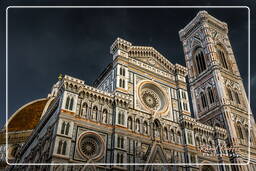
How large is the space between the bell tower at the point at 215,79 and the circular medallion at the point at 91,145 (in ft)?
62.5

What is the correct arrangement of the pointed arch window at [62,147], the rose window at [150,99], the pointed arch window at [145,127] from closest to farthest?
the pointed arch window at [62,147] < the pointed arch window at [145,127] < the rose window at [150,99]

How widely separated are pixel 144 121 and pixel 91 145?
6828mm

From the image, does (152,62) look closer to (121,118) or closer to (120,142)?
(121,118)

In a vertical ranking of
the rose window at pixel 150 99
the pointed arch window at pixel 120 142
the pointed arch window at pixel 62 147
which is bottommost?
the pointed arch window at pixel 62 147

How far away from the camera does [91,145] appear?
20609 mm

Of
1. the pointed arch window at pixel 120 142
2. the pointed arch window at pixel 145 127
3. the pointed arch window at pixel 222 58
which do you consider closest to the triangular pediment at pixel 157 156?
the pointed arch window at pixel 145 127

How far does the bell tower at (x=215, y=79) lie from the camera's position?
34.6 metres

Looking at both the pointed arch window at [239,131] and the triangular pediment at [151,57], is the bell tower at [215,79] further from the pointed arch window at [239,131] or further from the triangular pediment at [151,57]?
the triangular pediment at [151,57]

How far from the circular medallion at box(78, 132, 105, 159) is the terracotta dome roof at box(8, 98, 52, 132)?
2557cm

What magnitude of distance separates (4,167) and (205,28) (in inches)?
1648

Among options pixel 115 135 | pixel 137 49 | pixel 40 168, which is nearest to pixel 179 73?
pixel 137 49

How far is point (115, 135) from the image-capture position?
21.6m

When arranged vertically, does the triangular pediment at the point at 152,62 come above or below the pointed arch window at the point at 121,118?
above

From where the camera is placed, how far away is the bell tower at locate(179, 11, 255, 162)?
113ft
